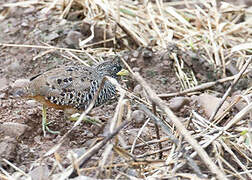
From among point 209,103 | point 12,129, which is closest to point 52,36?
point 12,129

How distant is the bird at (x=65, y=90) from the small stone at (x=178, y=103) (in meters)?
0.67

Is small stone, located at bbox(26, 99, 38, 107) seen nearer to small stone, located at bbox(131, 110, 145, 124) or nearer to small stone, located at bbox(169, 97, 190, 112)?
small stone, located at bbox(131, 110, 145, 124)

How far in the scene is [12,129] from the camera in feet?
15.2

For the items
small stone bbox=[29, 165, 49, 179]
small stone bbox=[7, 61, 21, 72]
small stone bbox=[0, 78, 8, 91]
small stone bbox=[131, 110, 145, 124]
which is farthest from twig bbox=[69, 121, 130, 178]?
small stone bbox=[7, 61, 21, 72]

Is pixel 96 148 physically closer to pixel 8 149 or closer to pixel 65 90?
pixel 8 149

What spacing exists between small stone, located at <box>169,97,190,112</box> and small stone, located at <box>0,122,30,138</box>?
1538 millimetres

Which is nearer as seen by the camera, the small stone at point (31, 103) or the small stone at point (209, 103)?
the small stone at point (209, 103)

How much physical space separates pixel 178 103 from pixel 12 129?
169 centimetres

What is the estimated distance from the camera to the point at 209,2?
24.7 feet

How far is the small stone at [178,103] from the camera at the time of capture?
5.32 m

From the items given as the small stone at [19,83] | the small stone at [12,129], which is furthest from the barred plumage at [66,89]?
the small stone at [19,83]

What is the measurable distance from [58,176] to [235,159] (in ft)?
4.59

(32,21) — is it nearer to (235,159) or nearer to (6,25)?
(6,25)

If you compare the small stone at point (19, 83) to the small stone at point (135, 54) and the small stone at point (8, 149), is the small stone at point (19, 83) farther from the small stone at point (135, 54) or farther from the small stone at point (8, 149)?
the small stone at point (135, 54)
